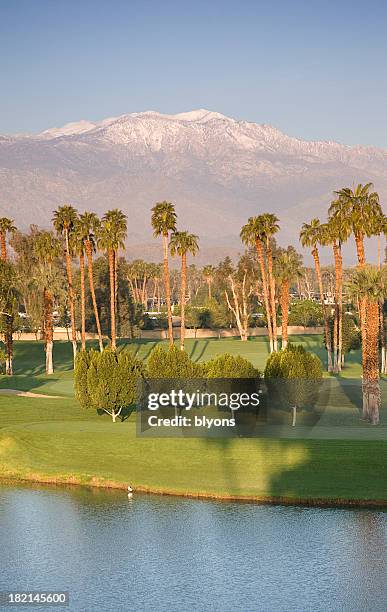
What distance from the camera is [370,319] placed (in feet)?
231

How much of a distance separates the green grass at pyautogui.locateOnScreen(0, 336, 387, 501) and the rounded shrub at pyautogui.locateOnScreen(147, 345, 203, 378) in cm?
426

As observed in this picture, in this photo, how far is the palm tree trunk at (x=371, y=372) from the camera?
2778 inches

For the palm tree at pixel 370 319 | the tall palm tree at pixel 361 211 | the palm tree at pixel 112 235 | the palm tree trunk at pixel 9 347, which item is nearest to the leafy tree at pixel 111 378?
the palm tree at pixel 370 319

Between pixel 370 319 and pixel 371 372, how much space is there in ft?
13.4

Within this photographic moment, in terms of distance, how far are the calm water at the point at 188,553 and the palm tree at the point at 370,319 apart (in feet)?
68.6

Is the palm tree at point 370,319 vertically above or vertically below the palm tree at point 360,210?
below

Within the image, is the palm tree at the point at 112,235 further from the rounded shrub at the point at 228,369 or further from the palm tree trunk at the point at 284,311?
the rounded shrub at the point at 228,369

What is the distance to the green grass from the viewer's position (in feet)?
177

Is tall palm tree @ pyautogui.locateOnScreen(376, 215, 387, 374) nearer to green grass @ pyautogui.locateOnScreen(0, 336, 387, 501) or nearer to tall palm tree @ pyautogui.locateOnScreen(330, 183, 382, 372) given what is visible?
tall palm tree @ pyautogui.locateOnScreen(330, 183, 382, 372)

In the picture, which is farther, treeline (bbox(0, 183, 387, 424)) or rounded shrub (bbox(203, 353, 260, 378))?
treeline (bbox(0, 183, 387, 424))

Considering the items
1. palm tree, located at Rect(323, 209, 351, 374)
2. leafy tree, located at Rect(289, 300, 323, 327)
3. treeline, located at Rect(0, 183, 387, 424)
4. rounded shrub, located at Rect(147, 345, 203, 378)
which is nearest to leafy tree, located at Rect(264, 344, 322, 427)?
treeline, located at Rect(0, 183, 387, 424)

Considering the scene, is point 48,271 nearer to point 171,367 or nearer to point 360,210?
point 171,367

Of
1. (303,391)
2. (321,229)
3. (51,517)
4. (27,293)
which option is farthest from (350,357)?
(51,517)

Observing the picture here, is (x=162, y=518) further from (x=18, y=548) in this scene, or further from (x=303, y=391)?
(x=303, y=391)
